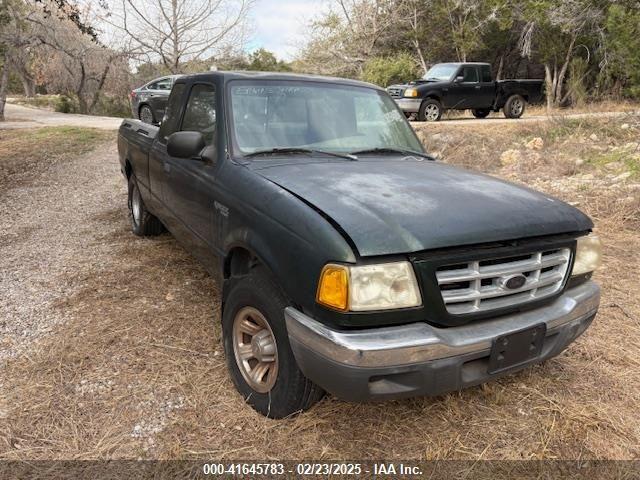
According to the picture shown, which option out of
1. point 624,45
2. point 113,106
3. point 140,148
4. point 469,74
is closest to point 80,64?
point 113,106

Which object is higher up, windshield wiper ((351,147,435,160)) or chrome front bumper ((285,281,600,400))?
windshield wiper ((351,147,435,160))

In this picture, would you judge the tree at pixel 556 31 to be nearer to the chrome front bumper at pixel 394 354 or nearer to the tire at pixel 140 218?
the tire at pixel 140 218

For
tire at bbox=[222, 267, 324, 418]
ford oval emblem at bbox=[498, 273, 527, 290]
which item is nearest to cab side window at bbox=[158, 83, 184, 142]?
tire at bbox=[222, 267, 324, 418]

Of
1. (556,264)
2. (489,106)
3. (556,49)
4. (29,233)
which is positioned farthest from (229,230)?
(556,49)

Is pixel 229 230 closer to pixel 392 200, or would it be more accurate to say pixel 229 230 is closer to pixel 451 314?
pixel 392 200

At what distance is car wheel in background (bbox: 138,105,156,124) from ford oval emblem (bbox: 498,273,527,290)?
14408 mm

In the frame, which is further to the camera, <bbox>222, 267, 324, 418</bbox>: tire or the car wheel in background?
the car wheel in background

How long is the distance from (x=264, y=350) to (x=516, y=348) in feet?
3.98

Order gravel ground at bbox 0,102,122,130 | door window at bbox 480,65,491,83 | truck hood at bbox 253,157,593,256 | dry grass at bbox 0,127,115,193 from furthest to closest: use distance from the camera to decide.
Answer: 1. gravel ground at bbox 0,102,122,130
2. door window at bbox 480,65,491,83
3. dry grass at bbox 0,127,115,193
4. truck hood at bbox 253,157,593,256

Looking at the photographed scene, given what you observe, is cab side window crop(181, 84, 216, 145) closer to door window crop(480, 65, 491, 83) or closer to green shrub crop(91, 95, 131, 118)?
door window crop(480, 65, 491, 83)

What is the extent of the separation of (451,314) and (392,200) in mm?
607

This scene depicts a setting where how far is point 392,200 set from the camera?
233 cm

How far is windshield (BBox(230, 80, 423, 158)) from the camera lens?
3.13 meters

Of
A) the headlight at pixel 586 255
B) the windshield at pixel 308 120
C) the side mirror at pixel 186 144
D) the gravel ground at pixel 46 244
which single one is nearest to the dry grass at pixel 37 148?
the gravel ground at pixel 46 244
